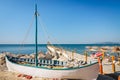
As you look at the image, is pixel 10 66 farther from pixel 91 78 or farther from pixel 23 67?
pixel 91 78

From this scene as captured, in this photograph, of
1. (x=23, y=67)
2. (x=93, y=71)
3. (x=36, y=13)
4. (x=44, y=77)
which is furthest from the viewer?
(x=36, y=13)

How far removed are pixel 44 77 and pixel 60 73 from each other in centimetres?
159

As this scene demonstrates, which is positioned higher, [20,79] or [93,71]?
[93,71]

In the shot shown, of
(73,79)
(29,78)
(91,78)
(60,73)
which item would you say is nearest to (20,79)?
(29,78)

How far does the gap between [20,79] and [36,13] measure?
7.19 meters

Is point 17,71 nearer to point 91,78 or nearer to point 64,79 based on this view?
point 64,79

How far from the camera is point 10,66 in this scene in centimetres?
1841

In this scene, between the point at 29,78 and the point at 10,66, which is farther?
the point at 10,66

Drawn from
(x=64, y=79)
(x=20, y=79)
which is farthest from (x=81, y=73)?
→ (x=20, y=79)

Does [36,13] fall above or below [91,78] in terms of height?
above

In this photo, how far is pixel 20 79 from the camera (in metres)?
14.6

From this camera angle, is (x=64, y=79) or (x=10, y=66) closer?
(x=64, y=79)

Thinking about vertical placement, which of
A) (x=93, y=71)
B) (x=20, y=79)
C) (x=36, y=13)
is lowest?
(x=20, y=79)

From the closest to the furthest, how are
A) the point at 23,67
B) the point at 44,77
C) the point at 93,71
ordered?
1. the point at 93,71
2. the point at 44,77
3. the point at 23,67
